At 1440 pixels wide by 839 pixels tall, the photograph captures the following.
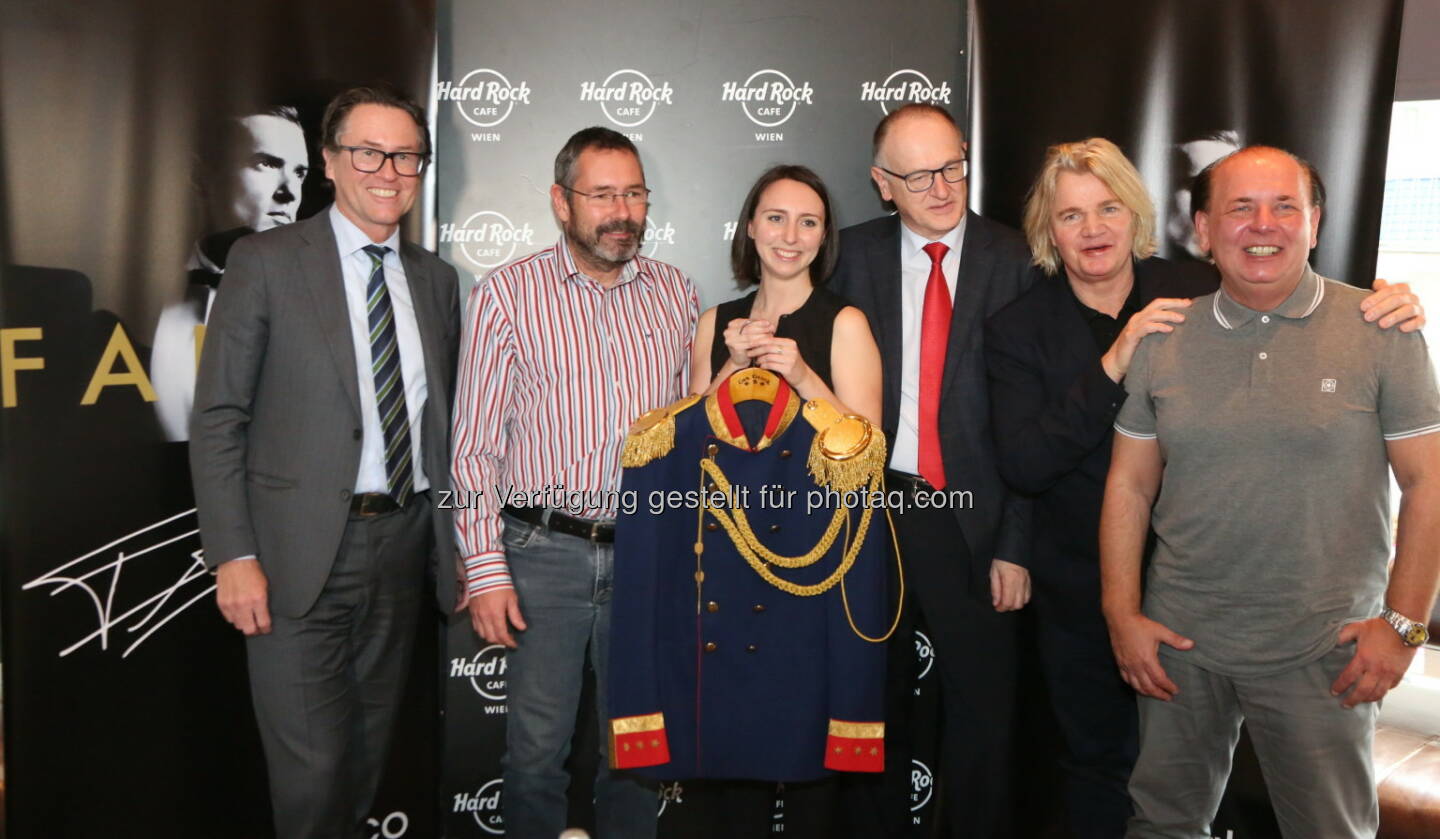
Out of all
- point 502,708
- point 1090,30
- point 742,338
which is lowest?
point 502,708

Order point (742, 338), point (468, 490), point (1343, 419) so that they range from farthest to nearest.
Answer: point (468, 490), point (742, 338), point (1343, 419)

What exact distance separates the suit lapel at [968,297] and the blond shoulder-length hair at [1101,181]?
5.7 inches

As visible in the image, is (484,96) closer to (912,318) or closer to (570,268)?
(570,268)

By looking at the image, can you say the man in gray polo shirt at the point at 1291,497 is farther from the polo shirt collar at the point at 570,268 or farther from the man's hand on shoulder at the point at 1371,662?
the polo shirt collar at the point at 570,268

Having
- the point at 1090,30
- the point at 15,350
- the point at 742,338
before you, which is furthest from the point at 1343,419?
the point at 15,350

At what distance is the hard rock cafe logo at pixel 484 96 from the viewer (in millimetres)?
3385

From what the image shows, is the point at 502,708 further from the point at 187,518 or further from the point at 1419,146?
the point at 1419,146

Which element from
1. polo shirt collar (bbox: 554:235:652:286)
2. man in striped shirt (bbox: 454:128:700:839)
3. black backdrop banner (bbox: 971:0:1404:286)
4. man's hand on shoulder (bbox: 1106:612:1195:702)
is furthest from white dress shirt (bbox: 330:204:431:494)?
black backdrop banner (bbox: 971:0:1404:286)

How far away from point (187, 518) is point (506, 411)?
1.19 metres

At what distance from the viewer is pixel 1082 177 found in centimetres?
271

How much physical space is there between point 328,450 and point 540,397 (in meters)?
0.57

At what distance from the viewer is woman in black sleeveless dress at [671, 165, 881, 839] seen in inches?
104

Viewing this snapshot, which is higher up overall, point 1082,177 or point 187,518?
point 1082,177
